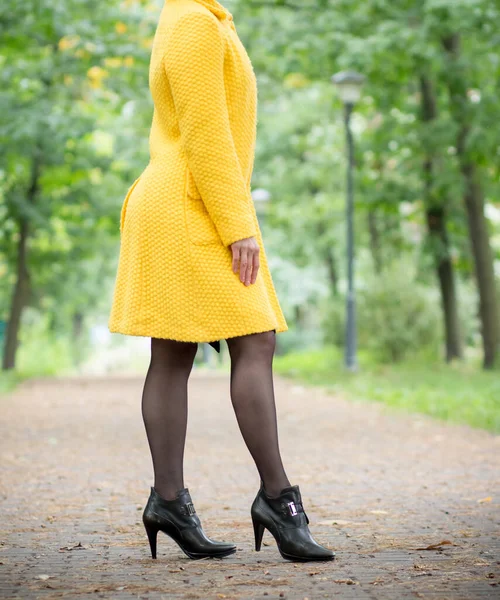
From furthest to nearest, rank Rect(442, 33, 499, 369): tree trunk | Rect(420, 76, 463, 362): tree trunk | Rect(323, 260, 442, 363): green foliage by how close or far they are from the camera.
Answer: Rect(323, 260, 442, 363): green foliage < Rect(420, 76, 463, 362): tree trunk < Rect(442, 33, 499, 369): tree trunk

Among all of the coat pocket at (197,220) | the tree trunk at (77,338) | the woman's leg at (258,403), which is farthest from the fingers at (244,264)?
the tree trunk at (77,338)

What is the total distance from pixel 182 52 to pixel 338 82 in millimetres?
13607

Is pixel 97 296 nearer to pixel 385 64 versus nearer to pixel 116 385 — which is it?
pixel 116 385

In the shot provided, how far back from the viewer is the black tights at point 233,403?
3.55m

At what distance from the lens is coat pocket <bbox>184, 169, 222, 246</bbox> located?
354cm

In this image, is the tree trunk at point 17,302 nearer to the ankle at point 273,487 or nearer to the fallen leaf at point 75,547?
the fallen leaf at point 75,547

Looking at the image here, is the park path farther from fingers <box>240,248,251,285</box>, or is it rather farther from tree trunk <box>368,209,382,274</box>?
tree trunk <box>368,209,382,274</box>

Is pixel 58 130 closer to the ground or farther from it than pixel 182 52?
farther from it

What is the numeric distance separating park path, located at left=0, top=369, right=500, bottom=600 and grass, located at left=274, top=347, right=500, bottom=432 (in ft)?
1.38

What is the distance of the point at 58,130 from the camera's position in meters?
16.2

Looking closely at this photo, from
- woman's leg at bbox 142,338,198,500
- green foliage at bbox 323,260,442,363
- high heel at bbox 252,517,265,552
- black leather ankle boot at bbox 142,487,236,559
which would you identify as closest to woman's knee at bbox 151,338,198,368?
woman's leg at bbox 142,338,198,500

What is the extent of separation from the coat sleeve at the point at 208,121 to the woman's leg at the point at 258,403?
36cm

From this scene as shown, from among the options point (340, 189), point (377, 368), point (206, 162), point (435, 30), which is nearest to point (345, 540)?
point (206, 162)

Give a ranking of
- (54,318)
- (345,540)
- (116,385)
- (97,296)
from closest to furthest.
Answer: (345,540) → (116,385) → (54,318) → (97,296)
